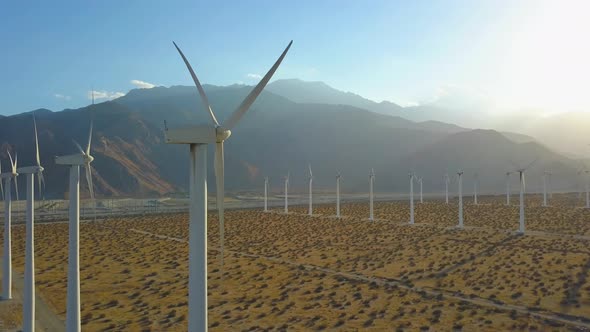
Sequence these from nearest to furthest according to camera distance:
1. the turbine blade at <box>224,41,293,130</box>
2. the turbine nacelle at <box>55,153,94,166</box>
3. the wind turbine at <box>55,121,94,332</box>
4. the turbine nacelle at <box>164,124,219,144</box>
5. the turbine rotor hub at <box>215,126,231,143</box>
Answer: the turbine nacelle at <box>164,124,219,144</box> < the turbine rotor hub at <box>215,126,231,143</box> < the turbine blade at <box>224,41,293,130</box> < the wind turbine at <box>55,121,94,332</box> < the turbine nacelle at <box>55,153,94,166</box>

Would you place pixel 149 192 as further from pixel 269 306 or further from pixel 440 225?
pixel 269 306

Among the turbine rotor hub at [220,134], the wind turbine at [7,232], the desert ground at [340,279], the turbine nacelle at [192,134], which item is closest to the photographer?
the turbine nacelle at [192,134]

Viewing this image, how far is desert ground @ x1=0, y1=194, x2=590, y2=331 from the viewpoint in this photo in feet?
80.4

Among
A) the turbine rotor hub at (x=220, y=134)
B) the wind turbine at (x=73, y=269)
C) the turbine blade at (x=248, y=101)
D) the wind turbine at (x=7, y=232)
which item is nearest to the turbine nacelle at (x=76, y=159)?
the wind turbine at (x=73, y=269)

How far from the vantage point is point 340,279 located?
3319 centimetres

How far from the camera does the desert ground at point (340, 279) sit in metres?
24.5

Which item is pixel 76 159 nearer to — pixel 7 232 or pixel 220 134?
pixel 220 134

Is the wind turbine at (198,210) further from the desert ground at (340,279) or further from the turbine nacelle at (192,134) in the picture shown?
the desert ground at (340,279)

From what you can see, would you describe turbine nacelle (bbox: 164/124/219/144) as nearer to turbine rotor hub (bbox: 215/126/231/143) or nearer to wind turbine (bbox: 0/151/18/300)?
turbine rotor hub (bbox: 215/126/231/143)

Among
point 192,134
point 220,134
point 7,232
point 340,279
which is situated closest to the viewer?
point 192,134

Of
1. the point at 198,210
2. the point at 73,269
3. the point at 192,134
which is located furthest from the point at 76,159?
the point at 198,210

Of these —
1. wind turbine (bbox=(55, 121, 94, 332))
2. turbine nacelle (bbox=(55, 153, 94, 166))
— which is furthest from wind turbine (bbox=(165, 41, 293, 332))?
turbine nacelle (bbox=(55, 153, 94, 166))

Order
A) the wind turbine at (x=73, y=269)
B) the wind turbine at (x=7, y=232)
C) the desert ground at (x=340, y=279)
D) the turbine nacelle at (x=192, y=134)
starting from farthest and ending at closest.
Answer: the wind turbine at (x=7, y=232) → the desert ground at (x=340, y=279) → the wind turbine at (x=73, y=269) → the turbine nacelle at (x=192, y=134)

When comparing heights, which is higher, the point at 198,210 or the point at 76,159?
the point at 76,159
